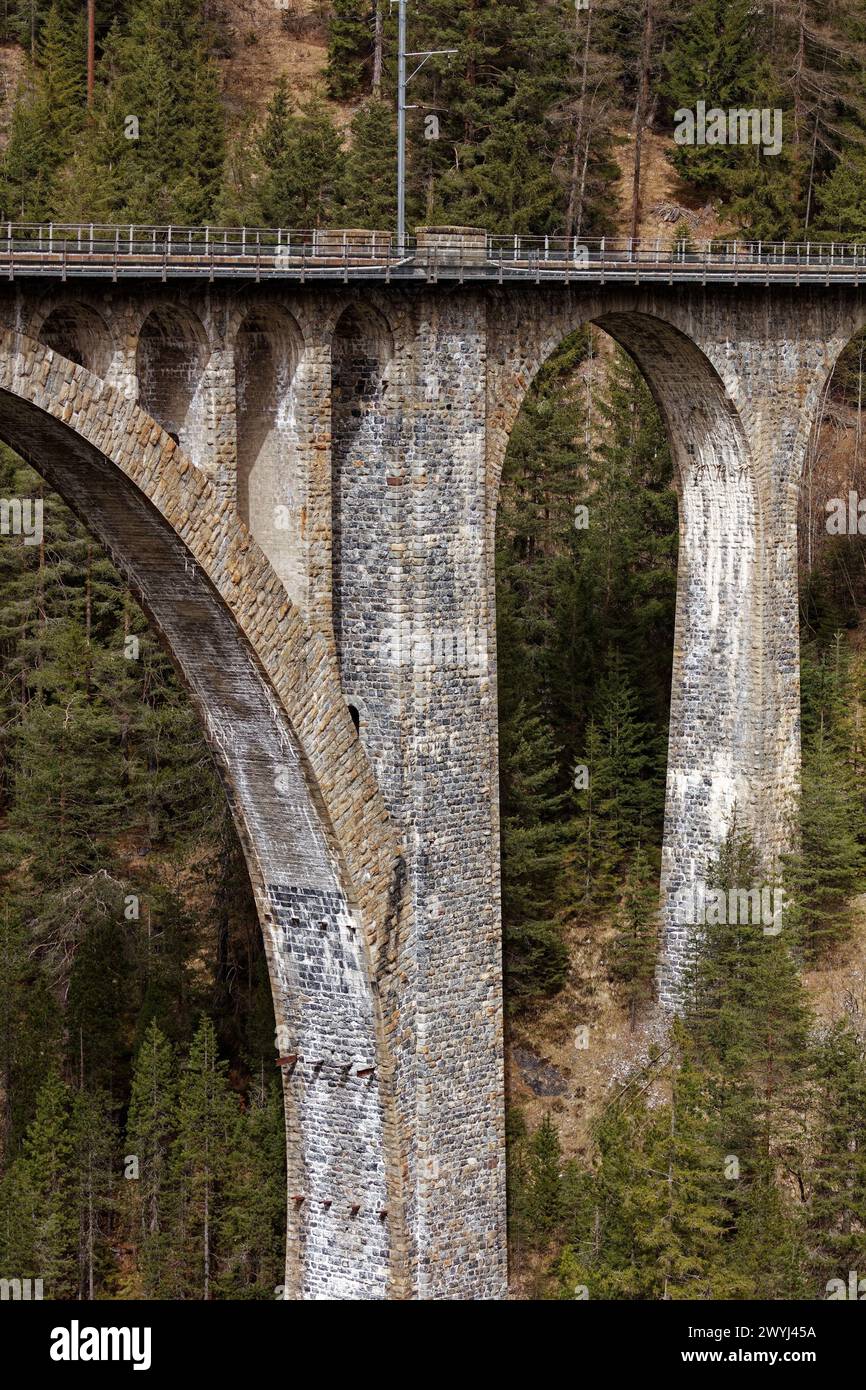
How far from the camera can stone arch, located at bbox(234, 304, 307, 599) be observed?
40656 mm

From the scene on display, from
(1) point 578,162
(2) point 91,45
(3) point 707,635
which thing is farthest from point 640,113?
(3) point 707,635

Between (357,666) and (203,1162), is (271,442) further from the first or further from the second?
(203,1162)

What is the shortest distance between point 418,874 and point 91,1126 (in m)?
10.6

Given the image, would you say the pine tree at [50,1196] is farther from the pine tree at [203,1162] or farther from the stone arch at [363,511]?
the stone arch at [363,511]

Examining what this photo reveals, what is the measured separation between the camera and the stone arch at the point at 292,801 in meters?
38.5

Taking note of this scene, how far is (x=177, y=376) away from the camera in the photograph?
128 ft

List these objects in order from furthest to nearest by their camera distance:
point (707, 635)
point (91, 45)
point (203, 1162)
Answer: point (91, 45) < point (707, 635) < point (203, 1162)

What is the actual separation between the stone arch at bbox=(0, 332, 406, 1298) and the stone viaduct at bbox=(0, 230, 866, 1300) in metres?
0.05

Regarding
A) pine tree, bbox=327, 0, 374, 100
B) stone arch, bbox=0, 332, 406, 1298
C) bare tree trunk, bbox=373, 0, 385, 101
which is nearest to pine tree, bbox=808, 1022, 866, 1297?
stone arch, bbox=0, 332, 406, 1298

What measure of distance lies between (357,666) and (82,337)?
8.52 m

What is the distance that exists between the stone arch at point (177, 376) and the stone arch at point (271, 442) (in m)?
1.49

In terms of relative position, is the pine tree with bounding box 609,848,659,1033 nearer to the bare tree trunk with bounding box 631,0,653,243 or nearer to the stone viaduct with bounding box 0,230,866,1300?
the stone viaduct with bounding box 0,230,866,1300

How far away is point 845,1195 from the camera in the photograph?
43.6 meters

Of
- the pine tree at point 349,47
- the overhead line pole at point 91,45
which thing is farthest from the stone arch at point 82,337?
the pine tree at point 349,47
